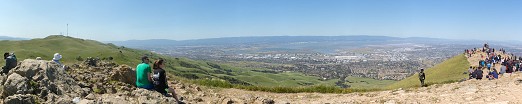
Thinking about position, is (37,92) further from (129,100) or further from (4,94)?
(129,100)

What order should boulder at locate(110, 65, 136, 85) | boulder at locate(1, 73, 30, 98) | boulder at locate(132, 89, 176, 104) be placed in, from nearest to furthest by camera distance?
boulder at locate(1, 73, 30, 98), boulder at locate(132, 89, 176, 104), boulder at locate(110, 65, 136, 85)

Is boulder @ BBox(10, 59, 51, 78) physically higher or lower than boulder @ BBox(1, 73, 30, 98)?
higher

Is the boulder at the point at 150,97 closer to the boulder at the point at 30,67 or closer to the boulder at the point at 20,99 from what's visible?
the boulder at the point at 20,99

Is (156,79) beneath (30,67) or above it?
beneath

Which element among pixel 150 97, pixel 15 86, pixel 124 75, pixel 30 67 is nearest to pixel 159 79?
pixel 150 97

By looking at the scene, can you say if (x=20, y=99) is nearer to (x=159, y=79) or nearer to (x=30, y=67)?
(x=30, y=67)

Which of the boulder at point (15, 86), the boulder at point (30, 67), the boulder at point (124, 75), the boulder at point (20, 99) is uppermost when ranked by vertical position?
the boulder at point (30, 67)

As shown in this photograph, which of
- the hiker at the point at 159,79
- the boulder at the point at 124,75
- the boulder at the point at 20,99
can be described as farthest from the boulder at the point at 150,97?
the boulder at the point at 124,75

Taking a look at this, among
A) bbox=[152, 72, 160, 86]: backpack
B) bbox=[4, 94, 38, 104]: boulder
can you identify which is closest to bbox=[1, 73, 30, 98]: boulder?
bbox=[4, 94, 38, 104]: boulder

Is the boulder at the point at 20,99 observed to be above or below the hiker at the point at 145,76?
below

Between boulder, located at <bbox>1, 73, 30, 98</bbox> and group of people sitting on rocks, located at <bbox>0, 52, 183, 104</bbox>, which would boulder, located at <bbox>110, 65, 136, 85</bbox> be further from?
boulder, located at <bbox>1, 73, 30, 98</bbox>
